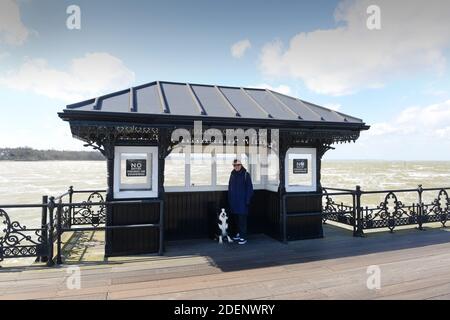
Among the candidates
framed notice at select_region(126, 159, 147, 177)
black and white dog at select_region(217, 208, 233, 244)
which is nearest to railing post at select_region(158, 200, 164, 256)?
framed notice at select_region(126, 159, 147, 177)

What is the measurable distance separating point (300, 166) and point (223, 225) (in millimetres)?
2648

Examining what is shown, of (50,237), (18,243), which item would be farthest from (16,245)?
(50,237)

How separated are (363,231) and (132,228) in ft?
22.4

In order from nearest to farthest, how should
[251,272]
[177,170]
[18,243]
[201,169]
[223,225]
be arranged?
[251,272]
[18,243]
[223,225]
[177,170]
[201,169]

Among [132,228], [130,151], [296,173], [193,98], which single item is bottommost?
[132,228]

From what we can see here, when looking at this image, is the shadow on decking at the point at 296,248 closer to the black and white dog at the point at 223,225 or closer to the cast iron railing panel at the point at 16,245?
the black and white dog at the point at 223,225

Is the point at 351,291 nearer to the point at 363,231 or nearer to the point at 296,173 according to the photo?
the point at 296,173

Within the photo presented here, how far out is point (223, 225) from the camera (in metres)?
7.87

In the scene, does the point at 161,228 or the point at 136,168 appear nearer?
the point at 161,228

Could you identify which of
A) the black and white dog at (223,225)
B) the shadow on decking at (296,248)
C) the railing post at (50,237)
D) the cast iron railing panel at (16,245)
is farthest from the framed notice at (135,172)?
the black and white dog at (223,225)

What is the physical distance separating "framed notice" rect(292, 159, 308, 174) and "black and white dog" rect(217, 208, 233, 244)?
2.23m

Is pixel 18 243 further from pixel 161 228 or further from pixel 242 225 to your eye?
pixel 242 225

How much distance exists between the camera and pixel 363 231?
9.23 meters
